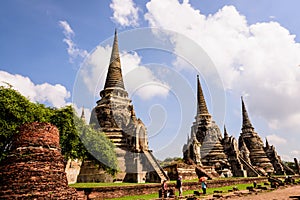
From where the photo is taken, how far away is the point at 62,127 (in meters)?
21.8

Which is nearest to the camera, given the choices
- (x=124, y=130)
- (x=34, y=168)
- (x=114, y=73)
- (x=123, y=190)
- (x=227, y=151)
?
(x=34, y=168)

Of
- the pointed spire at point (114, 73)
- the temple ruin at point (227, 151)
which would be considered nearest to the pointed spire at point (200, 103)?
the temple ruin at point (227, 151)

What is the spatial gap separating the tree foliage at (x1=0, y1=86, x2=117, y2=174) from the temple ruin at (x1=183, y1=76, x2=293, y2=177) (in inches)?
750

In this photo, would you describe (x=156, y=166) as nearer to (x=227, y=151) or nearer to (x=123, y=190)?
(x=123, y=190)

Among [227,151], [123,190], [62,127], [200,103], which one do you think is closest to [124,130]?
[62,127]

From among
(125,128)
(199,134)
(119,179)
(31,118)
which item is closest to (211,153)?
(199,134)

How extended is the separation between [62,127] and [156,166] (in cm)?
1243

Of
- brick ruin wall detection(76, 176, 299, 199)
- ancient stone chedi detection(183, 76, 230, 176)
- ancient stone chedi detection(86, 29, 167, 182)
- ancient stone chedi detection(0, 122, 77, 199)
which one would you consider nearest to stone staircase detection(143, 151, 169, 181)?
ancient stone chedi detection(86, 29, 167, 182)

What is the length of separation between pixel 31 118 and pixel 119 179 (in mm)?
13169

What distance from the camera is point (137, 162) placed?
29109mm

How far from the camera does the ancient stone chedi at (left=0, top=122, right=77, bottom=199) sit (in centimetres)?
933

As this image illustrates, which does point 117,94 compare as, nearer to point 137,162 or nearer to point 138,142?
point 138,142

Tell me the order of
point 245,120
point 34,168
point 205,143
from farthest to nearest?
1. point 245,120
2. point 205,143
3. point 34,168

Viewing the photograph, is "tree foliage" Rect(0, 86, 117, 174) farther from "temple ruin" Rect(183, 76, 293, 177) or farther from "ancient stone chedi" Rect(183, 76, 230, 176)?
"ancient stone chedi" Rect(183, 76, 230, 176)
